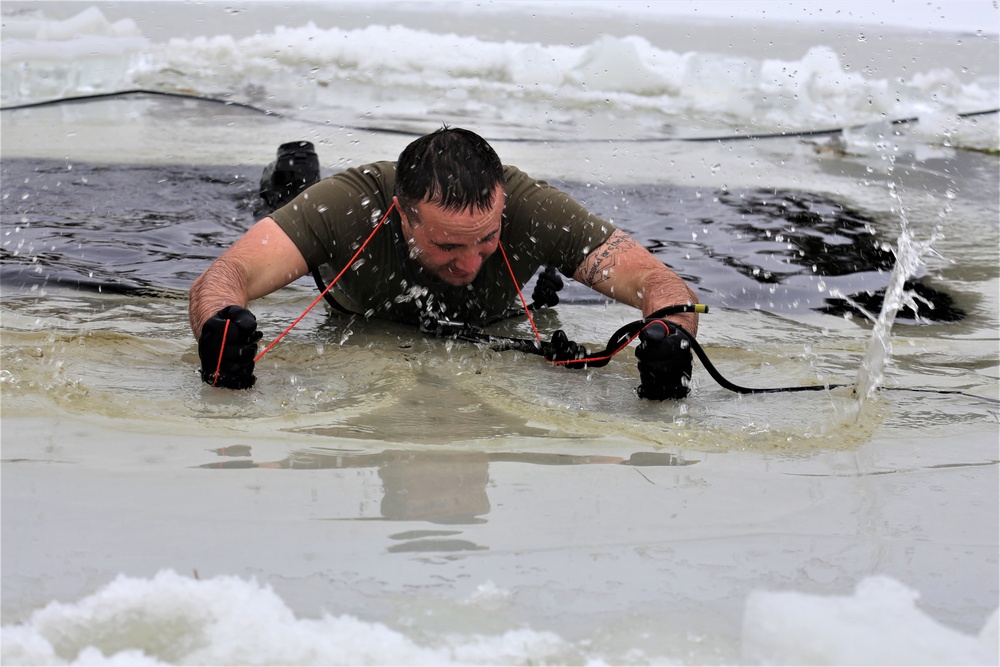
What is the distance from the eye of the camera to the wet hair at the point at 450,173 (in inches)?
120

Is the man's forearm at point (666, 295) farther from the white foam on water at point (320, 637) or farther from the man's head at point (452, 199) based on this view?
the white foam on water at point (320, 637)

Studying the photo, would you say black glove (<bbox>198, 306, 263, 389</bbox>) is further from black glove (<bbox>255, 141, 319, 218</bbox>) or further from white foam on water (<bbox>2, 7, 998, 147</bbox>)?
white foam on water (<bbox>2, 7, 998, 147</bbox>)

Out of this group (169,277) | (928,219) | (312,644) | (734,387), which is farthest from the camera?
(928,219)

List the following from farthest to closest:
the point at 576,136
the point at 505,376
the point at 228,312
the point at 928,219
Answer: the point at 576,136 < the point at 928,219 < the point at 505,376 < the point at 228,312

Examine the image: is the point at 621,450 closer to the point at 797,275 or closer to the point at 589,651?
the point at 589,651

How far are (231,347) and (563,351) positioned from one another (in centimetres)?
107

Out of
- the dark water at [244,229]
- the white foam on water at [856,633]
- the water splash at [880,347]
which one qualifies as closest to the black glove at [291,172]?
the dark water at [244,229]

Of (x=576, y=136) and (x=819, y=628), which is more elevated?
(x=576, y=136)

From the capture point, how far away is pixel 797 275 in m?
5.00

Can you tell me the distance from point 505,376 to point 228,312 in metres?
0.86

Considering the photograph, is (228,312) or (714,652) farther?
(228,312)

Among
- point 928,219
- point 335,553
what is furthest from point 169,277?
point 928,219

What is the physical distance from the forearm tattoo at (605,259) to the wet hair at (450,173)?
20.1 inches

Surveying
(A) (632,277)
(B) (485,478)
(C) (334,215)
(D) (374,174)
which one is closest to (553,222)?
(A) (632,277)
